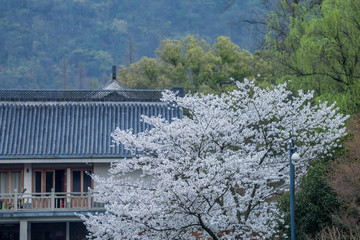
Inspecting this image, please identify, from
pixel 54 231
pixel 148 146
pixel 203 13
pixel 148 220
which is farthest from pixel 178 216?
pixel 203 13

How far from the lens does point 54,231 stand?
1046 inches

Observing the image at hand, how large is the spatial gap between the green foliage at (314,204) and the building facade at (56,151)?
945cm

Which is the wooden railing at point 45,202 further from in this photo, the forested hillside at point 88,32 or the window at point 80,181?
the forested hillside at point 88,32

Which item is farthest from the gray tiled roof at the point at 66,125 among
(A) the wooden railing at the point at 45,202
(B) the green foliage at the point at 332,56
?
(B) the green foliage at the point at 332,56

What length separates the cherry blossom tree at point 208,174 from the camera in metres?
15.0

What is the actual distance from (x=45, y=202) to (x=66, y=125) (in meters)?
3.60

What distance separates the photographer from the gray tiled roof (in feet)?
80.0

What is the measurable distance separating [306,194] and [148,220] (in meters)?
4.72

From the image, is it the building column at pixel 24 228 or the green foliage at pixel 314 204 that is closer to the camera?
the green foliage at pixel 314 204

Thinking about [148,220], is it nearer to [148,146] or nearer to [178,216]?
[178,216]

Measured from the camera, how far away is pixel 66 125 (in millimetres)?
25453

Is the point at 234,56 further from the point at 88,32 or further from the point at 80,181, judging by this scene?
the point at 88,32

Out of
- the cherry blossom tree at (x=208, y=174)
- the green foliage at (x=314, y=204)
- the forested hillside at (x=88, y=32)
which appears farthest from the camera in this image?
the forested hillside at (x=88, y=32)

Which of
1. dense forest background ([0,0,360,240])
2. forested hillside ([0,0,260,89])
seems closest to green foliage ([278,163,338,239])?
dense forest background ([0,0,360,240])
